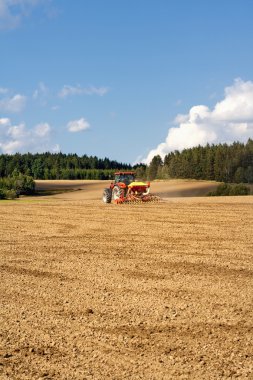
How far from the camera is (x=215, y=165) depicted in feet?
275

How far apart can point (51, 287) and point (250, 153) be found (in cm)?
7811

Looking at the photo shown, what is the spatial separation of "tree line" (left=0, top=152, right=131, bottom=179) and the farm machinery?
8506 centimetres

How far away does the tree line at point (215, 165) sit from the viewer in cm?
8062

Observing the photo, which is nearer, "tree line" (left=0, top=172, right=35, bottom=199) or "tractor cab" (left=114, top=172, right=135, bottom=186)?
"tractor cab" (left=114, top=172, right=135, bottom=186)

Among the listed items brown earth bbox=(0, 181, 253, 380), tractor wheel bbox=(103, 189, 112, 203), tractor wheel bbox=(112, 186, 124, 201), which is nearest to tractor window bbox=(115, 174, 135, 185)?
tractor wheel bbox=(112, 186, 124, 201)

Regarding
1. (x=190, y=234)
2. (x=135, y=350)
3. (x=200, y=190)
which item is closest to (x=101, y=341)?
(x=135, y=350)

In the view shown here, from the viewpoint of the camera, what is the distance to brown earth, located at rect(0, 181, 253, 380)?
5.43m

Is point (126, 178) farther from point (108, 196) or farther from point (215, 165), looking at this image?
point (215, 165)

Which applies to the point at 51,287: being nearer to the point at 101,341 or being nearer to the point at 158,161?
the point at 101,341

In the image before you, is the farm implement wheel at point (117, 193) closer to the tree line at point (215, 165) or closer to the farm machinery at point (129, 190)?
the farm machinery at point (129, 190)

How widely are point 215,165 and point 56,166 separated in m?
63.2

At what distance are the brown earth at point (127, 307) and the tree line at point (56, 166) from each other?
101m

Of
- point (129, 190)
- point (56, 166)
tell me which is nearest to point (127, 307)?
point (129, 190)

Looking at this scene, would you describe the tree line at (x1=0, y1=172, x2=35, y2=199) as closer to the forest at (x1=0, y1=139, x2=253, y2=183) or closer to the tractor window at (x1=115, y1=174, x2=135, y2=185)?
the forest at (x1=0, y1=139, x2=253, y2=183)
